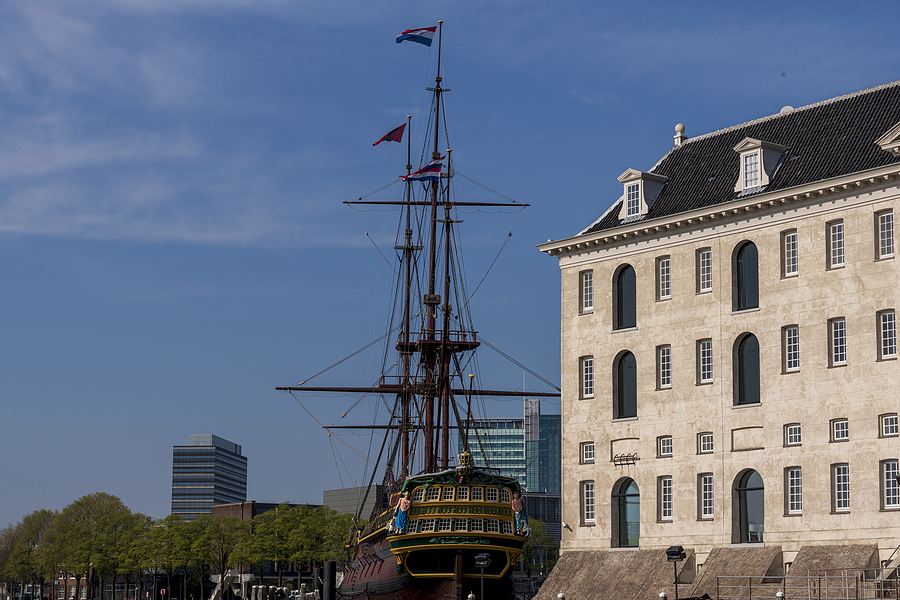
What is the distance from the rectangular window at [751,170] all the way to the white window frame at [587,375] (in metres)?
11.8

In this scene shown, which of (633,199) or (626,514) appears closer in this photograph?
(626,514)

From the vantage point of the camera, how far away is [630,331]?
60.6m

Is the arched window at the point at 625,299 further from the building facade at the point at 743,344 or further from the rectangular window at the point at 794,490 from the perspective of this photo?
the rectangular window at the point at 794,490

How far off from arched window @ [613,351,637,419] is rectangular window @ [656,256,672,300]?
3.46 meters

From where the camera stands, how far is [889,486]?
49.6 meters

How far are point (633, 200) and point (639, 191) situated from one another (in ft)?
1.85

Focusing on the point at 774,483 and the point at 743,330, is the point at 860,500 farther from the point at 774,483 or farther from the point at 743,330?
the point at 743,330

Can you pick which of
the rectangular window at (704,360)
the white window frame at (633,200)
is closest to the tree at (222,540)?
the white window frame at (633,200)

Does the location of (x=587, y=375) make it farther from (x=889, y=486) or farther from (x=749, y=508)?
(x=889, y=486)

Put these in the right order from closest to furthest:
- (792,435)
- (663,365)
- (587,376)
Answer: (792,435) < (663,365) < (587,376)

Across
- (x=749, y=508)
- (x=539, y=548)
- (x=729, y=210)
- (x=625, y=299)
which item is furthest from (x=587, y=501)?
(x=539, y=548)

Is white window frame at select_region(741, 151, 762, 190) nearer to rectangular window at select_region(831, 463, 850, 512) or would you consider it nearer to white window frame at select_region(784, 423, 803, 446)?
white window frame at select_region(784, 423, 803, 446)

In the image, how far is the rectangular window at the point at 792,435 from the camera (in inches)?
2093

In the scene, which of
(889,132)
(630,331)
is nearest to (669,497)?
(630,331)
